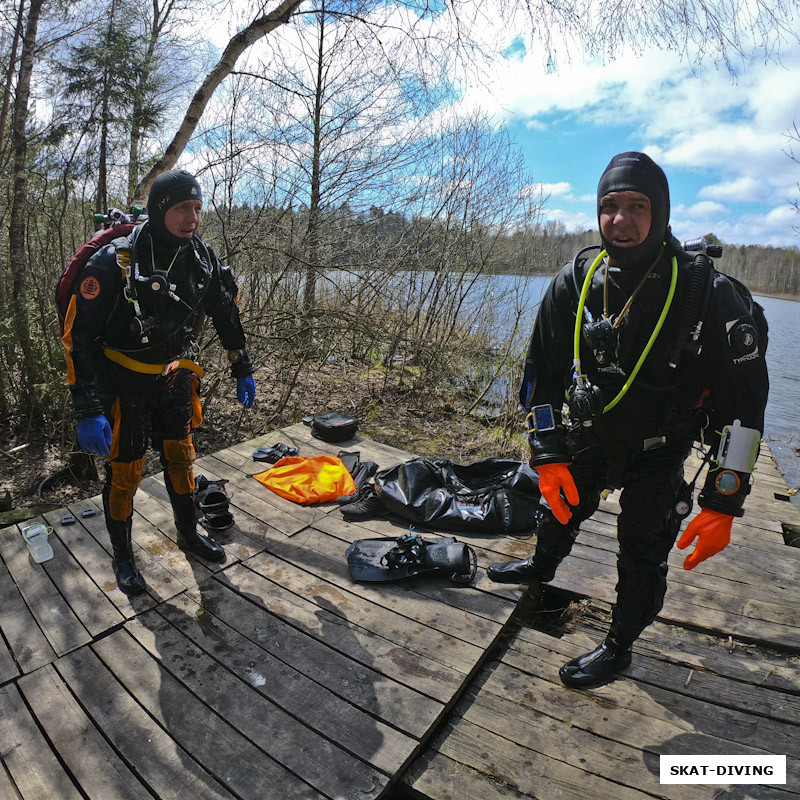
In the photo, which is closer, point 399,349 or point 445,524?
point 445,524

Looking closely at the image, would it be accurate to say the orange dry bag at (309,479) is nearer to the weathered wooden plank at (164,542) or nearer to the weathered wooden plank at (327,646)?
the weathered wooden plank at (164,542)

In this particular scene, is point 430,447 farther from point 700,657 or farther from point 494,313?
point 700,657

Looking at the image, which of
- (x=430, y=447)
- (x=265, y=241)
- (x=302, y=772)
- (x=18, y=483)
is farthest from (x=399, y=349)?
(x=302, y=772)

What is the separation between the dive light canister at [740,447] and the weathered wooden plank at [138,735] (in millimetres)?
1908

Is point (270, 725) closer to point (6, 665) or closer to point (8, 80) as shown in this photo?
A: point (6, 665)

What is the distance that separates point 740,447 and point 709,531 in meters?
0.31

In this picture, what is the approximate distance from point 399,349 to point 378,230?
62.3 inches

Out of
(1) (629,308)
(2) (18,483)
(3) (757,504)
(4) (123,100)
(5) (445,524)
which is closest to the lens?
(1) (629,308)

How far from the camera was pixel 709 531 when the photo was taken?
1740 millimetres

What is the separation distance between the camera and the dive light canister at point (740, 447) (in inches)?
65.3

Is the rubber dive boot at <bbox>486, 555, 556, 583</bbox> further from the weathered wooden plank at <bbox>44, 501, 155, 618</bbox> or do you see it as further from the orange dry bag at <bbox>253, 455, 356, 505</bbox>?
the weathered wooden plank at <bbox>44, 501, 155, 618</bbox>

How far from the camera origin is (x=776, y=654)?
2.21 metres

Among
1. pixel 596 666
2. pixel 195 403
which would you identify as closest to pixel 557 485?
pixel 596 666

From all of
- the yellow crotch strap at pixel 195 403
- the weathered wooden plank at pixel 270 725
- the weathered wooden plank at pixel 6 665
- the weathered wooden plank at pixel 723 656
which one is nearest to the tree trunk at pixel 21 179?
the yellow crotch strap at pixel 195 403
